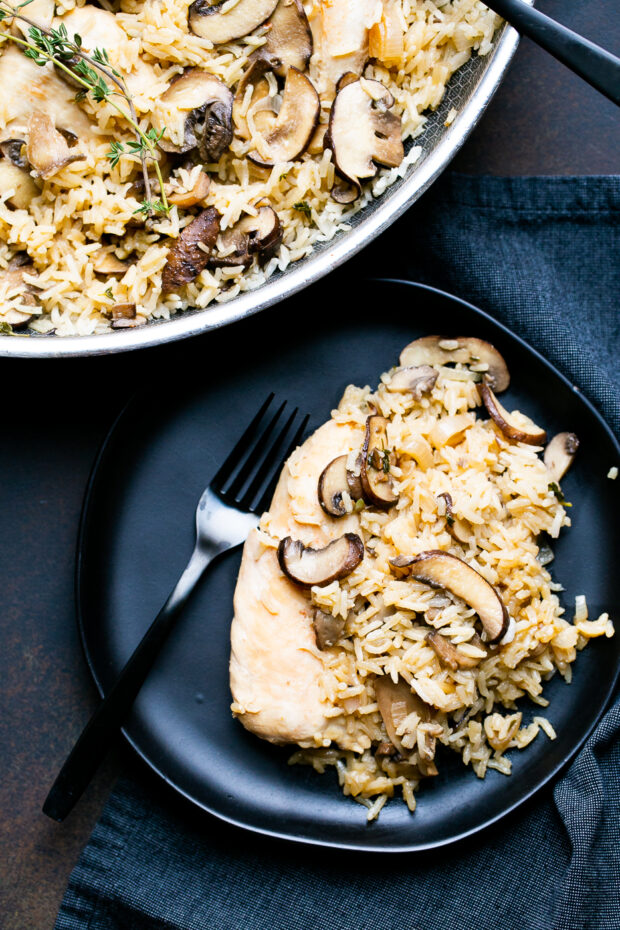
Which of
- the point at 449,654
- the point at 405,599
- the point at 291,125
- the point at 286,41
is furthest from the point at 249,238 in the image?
the point at 449,654

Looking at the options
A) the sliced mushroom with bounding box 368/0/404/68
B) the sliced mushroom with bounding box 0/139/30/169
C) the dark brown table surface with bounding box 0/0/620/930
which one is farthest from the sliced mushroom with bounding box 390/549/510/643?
the sliced mushroom with bounding box 0/139/30/169

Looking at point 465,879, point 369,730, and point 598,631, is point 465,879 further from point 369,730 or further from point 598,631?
point 598,631

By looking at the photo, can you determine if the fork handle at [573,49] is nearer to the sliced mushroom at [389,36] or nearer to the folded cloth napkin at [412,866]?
the sliced mushroom at [389,36]

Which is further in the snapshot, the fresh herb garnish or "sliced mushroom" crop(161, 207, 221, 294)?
the fresh herb garnish

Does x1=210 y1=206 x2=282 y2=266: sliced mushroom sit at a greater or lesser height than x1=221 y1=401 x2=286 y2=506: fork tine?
greater

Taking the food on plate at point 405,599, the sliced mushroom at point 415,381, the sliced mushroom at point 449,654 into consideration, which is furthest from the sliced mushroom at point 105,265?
the sliced mushroom at point 449,654

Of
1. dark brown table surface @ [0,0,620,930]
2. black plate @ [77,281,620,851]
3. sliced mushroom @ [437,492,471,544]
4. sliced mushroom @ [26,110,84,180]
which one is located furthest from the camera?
dark brown table surface @ [0,0,620,930]

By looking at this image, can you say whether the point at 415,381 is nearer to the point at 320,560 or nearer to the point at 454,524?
the point at 454,524

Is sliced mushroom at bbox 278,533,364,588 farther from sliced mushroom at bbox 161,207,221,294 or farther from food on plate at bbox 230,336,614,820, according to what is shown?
sliced mushroom at bbox 161,207,221,294
